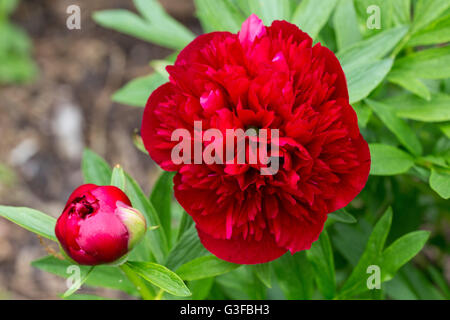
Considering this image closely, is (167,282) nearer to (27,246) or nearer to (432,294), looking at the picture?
(432,294)

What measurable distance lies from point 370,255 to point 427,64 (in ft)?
1.12

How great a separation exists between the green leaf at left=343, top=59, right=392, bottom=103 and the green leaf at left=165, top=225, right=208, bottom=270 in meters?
0.33

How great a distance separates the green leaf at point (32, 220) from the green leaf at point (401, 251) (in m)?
0.52

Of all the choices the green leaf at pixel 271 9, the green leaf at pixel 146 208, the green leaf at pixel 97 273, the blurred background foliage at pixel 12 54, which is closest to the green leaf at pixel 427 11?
the green leaf at pixel 271 9

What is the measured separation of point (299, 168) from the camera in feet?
2.15

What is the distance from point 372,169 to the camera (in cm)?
81

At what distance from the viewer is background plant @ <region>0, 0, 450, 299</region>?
2.53 feet

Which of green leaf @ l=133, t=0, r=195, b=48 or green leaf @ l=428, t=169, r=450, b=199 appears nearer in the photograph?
green leaf @ l=428, t=169, r=450, b=199

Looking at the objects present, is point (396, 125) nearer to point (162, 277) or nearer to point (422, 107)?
point (422, 107)

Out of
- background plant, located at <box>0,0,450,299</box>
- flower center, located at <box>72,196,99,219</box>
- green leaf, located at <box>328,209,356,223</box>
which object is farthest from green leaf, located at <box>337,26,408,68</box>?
flower center, located at <box>72,196,99,219</box>

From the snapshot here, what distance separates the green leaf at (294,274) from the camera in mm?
867

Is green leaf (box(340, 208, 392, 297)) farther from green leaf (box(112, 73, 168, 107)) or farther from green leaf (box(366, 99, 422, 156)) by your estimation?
green leaf (box(112, 73, 168, 107))

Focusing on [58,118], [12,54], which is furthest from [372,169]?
[12,54]
